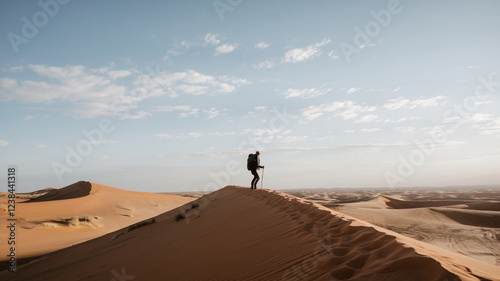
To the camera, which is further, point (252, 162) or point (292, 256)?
point (252, 162)

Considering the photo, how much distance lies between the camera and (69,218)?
19719 millimetres

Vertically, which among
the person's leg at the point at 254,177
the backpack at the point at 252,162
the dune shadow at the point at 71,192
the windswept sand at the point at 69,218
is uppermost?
the backpack at the point at 252,162

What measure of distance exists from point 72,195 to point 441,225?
29420 millimetres

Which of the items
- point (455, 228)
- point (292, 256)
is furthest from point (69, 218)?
point (455, 228)

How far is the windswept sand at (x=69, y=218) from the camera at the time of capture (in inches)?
596

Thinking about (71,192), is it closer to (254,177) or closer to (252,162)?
(254,177)

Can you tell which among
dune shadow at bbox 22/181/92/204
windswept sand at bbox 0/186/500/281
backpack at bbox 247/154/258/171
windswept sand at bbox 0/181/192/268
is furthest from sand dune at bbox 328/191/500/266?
dune shadow at bbox 22/181/92/204

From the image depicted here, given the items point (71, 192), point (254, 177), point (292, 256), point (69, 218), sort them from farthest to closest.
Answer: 1. point (71, 192)
2. point (69, 218)
3. point (254, 177)
4. point (292, 256)

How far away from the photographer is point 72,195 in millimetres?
28531

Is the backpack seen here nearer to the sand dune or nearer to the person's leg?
the person's leg

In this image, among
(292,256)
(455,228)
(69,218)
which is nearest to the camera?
(292,256)

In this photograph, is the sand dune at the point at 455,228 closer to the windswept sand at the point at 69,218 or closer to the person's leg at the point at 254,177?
the person's leg at the point at 254,177

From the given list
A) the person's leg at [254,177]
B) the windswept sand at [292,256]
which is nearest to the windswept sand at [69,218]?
the windswept sand at [292,256]

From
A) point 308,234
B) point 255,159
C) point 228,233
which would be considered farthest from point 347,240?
point 255,159
